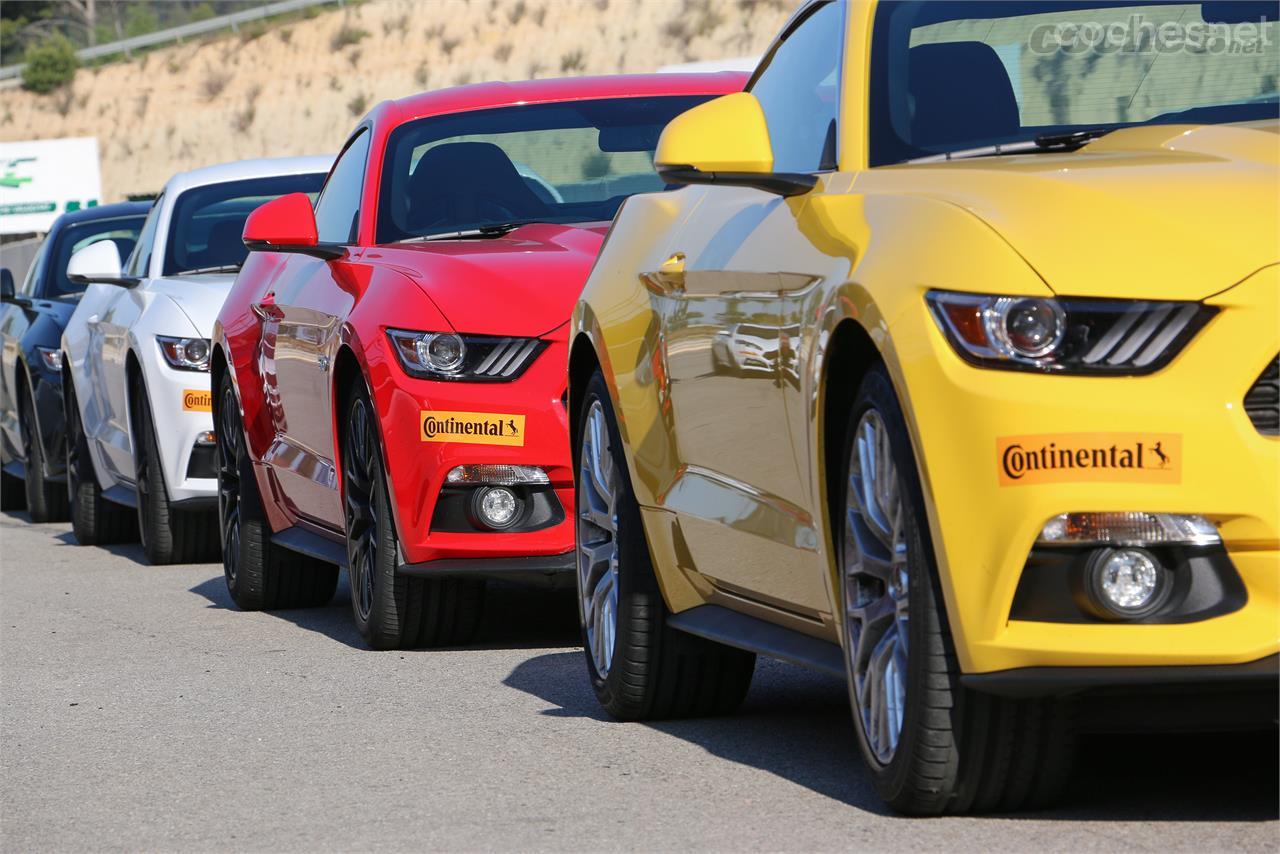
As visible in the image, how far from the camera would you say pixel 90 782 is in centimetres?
607

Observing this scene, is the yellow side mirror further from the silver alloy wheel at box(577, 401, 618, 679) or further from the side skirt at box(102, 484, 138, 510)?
the side skirt at box(102, 484, 138, 510)

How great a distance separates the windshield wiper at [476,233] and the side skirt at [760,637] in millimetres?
2751

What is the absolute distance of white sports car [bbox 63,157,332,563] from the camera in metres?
11.9

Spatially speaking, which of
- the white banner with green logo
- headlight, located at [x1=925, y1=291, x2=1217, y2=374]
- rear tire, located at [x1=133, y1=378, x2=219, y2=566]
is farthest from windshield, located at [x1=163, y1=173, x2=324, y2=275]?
the white banner with green logo

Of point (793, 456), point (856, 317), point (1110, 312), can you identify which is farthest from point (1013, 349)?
point (793, 456)

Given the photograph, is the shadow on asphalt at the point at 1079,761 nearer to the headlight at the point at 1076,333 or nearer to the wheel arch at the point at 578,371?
the wheel arch at the point at 578,371

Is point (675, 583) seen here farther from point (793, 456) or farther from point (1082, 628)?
point (1082, 628)

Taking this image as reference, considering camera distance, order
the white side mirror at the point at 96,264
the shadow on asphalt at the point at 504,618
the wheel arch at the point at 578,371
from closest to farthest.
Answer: the wheel arch at the point at 578,371
the shadow on asphalt at the point at 504,618
the white side mirror at the point at 96,264

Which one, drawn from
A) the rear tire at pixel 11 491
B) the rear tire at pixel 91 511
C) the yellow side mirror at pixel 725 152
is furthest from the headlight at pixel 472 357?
the rear tire at pixel 11 491

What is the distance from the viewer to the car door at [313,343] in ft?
28.7

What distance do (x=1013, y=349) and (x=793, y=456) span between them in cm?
104

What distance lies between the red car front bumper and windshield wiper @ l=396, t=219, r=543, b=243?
3.15 ft

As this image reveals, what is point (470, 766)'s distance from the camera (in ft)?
19.4

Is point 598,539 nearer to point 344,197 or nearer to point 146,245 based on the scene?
point 344,197
